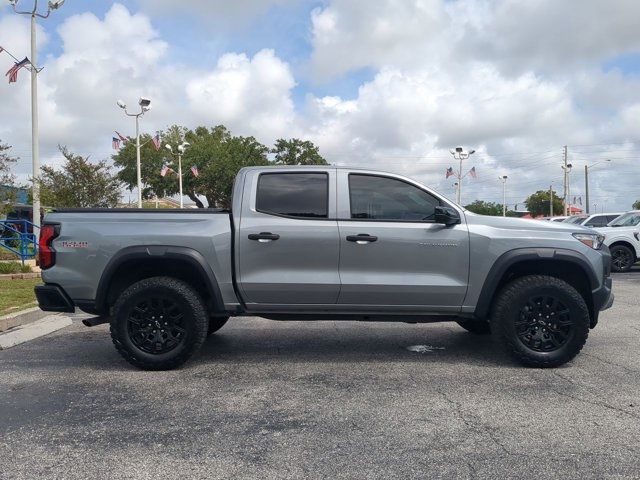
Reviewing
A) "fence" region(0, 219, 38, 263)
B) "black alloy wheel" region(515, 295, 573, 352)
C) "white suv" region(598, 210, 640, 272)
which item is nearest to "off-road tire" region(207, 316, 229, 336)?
"black alloy wheel" region(515, 295, 573, 352)

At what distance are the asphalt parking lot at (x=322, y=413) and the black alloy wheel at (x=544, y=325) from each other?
268 mm

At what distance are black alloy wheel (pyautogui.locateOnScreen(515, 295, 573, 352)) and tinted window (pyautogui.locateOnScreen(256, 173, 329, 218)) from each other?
214cm

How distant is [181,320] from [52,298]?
1216 millimetres

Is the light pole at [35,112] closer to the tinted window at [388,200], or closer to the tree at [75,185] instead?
the tree at [75,185]

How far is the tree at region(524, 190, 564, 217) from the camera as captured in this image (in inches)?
3839

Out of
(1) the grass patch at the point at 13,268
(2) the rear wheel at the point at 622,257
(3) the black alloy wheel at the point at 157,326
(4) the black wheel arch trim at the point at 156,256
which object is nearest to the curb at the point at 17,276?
(1) the grass patch at the point at 13,268

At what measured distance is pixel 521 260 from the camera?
5.38 metres

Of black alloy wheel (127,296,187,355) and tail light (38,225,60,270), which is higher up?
tail light (38,225,60,270)

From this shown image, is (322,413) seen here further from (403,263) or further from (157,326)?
(157,326)

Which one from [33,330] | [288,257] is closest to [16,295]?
[33,330]

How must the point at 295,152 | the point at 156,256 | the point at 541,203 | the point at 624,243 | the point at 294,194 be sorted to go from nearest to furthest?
the point at 156,256
the point at 294,194
the point at 624,243
the point at 295,152
the point at 541,203

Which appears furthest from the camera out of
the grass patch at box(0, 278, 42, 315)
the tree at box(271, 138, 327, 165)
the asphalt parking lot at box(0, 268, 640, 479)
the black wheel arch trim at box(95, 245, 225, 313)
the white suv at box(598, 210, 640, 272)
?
the tree at box(271, 138, 327, 165)

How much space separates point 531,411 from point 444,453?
110 cm

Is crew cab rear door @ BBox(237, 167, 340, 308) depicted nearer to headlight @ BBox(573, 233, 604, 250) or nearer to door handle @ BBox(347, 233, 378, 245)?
door handle @ BBox(347, 233, 378, 245)
